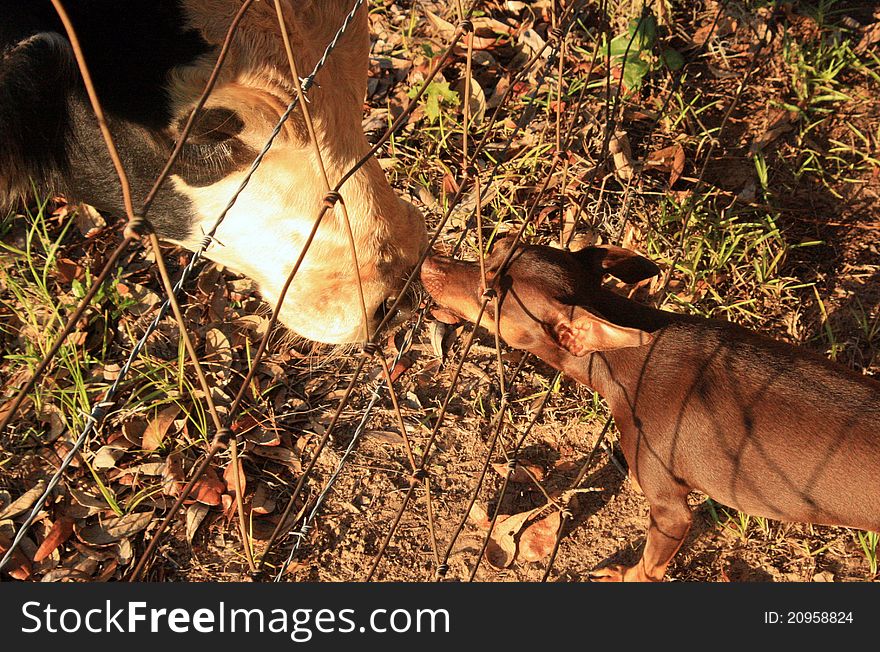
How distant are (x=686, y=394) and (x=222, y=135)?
167 centimetres

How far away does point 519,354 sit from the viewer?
359 cm

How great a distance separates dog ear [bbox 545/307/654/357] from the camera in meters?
2.39

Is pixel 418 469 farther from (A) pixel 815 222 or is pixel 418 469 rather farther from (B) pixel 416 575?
(A) pixel 815 222

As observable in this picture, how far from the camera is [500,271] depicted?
277 cm

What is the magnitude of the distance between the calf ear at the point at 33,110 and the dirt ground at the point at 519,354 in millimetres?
1131

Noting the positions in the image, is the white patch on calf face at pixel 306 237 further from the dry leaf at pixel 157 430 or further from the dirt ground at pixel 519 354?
the dry leaf at pixel 157 430

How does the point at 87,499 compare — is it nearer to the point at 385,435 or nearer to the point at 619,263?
the point at 385,435

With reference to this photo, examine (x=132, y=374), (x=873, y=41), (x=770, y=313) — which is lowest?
(x=132, y=374)

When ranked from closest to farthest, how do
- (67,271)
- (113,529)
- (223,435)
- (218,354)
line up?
(223,435) < (113,529) < (218,354) < (67,271)

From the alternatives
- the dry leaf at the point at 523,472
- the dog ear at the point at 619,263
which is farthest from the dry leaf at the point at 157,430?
the dog ear at the point at 619,263

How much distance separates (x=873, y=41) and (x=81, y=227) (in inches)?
164

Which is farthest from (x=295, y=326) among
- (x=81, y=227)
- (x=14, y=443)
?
(x=81, y=227)

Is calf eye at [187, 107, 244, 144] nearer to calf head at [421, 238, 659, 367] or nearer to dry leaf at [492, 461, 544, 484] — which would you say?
calf head at [421, 238, 659, 367]

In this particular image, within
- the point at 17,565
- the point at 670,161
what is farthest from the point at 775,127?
the point at 17,565
